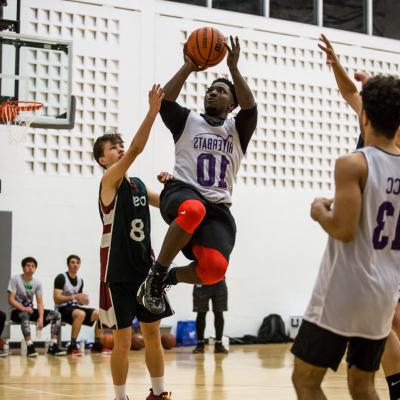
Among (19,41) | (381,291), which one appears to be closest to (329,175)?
(19,41)

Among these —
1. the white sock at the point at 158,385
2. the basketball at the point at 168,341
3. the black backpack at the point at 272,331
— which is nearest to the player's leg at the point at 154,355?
the white sock at the point at 158,385

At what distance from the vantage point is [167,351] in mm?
13359

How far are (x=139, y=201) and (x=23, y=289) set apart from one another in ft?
22.5

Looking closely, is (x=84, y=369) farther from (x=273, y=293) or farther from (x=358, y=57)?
(x=358, y=57)

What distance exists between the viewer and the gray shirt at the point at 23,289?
12.2 meters

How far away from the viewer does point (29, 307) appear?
12234mm

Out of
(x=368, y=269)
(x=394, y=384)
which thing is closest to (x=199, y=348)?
(x=394, y=384)

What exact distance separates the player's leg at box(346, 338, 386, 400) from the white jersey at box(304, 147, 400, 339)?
0.08m

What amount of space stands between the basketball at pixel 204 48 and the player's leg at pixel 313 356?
271 cm

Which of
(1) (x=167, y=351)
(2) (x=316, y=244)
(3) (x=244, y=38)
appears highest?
(3) (x=244, y=38)

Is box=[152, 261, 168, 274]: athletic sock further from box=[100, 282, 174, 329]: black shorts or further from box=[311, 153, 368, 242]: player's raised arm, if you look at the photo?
box=[311, 153, 368, 242]: player's raised arm

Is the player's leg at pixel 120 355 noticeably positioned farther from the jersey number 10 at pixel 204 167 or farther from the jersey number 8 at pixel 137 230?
the jersey number 10 at pixel 204 167

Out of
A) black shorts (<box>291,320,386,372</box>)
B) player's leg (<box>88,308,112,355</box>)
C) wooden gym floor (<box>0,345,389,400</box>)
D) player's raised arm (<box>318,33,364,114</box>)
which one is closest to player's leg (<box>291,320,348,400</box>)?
black shorts (<box>291,320,386,372</box>)

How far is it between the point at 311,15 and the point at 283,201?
3918mm
